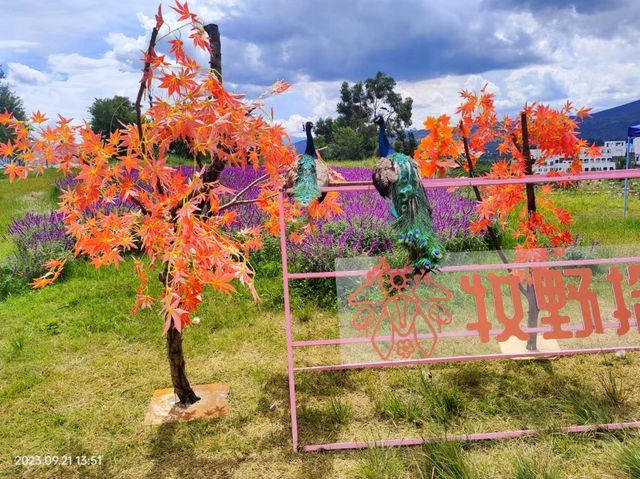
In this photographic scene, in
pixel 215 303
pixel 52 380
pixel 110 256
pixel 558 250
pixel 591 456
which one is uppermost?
pixel 110 256

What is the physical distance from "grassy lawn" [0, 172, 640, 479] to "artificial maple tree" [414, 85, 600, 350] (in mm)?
752

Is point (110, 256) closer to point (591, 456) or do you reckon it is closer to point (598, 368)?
point (591, 456)

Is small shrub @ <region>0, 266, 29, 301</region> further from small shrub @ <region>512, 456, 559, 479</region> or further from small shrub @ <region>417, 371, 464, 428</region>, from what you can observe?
small shrub @ <region>512, 456, 559, 479</region>

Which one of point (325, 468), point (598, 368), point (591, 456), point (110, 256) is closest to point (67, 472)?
point (110, 256)

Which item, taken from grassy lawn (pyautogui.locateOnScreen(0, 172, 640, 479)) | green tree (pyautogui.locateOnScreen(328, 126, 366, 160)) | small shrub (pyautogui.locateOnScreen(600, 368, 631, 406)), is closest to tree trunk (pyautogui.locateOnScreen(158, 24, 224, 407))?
grassy lawn (pyautogui.locateOnScreen(0, 172, 640, 479))

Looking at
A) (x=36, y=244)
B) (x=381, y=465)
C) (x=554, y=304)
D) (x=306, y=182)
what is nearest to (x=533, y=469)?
(x=381, y=465)

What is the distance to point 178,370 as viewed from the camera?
3350mm

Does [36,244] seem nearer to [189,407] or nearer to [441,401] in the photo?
[189,407]

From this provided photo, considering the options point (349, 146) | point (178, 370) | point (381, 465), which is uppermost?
point (349, 146)

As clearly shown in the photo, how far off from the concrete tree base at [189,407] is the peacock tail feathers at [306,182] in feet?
5.61

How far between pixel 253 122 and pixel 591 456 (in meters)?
2.84

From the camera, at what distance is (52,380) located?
3.97m

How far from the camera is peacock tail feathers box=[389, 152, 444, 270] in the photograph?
103 inches

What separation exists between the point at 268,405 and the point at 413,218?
186cm
